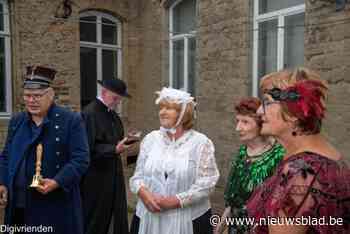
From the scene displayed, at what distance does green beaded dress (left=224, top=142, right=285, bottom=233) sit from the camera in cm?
243

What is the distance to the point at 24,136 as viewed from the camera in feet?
9.39

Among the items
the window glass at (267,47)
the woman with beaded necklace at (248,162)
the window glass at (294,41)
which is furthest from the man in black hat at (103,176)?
the window glass at (267,47)

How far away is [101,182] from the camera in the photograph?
→ 404 cm

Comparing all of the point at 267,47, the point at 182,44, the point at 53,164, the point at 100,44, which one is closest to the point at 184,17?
the point at 182,44

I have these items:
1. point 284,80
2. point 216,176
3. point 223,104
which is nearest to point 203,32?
point 223,104

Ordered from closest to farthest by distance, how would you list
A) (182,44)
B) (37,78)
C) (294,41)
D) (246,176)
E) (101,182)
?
(246,176)
(37,78)
(101,182)
(294,41)
(182,44)

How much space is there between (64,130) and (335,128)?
352 centimetres

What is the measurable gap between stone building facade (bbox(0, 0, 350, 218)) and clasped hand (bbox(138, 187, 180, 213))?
295 cm

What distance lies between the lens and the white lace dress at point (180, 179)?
2.75 m

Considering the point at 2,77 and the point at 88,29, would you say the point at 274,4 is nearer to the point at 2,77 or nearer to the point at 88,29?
the point at 88,29

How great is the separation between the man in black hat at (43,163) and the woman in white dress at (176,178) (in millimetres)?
503

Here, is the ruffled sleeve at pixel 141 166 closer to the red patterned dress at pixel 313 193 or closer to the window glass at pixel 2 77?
the red patterned dress at pixel 313 193

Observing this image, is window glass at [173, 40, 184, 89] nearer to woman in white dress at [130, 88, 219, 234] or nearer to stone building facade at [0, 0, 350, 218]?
stone building facade at [0, 0, 350, 218]

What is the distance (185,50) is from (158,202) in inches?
251
